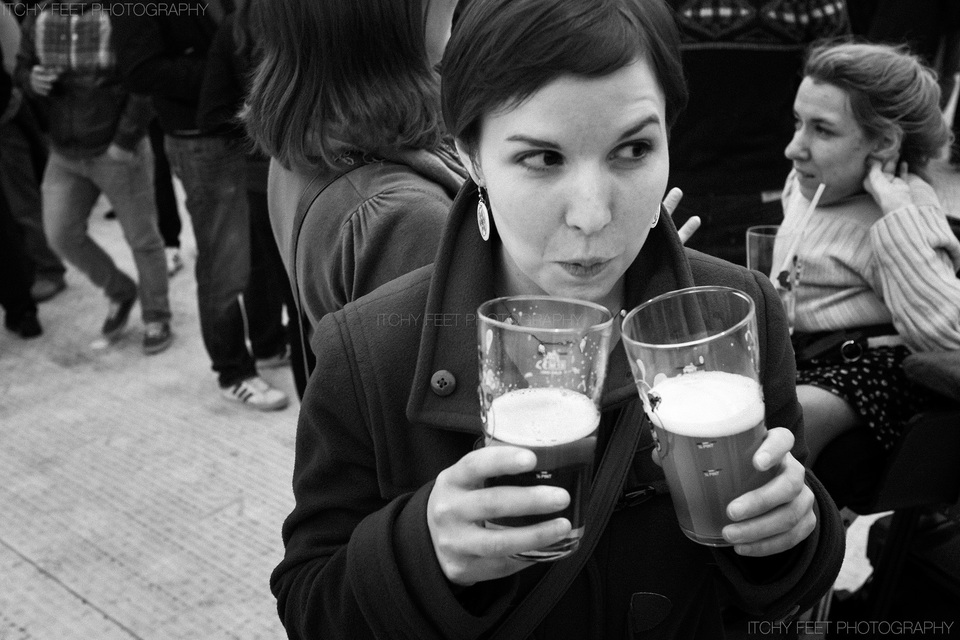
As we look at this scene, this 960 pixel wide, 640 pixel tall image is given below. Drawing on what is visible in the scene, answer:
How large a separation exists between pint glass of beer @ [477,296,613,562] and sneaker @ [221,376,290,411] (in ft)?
11.6

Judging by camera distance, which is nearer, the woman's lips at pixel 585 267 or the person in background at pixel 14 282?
the woman's lips at pixel 585 267

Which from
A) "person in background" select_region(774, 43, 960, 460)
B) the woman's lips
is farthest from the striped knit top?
the woman's lips

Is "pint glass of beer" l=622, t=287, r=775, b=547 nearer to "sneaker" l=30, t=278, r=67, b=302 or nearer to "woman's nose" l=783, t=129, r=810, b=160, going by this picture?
"woman's nose" l=783, t=129, r=810, b=160

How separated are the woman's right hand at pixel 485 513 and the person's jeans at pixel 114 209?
4.28m

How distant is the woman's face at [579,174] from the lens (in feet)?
3.55

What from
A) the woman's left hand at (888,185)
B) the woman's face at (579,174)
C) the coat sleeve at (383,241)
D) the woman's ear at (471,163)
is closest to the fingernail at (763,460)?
the woman's face at (579,174)

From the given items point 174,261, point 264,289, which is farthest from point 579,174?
point 174,261

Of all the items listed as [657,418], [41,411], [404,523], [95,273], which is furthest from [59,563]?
[657,418]

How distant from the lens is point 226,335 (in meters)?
4.48

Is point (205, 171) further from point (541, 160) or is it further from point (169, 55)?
point (541, 160)

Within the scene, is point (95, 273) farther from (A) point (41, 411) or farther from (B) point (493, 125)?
(B) point (493, 125)

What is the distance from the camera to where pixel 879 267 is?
2.41 meters

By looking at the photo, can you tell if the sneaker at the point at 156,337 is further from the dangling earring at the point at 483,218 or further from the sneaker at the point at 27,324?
the dangling earring at the point at 483,218

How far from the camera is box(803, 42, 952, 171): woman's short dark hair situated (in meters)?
2.50
